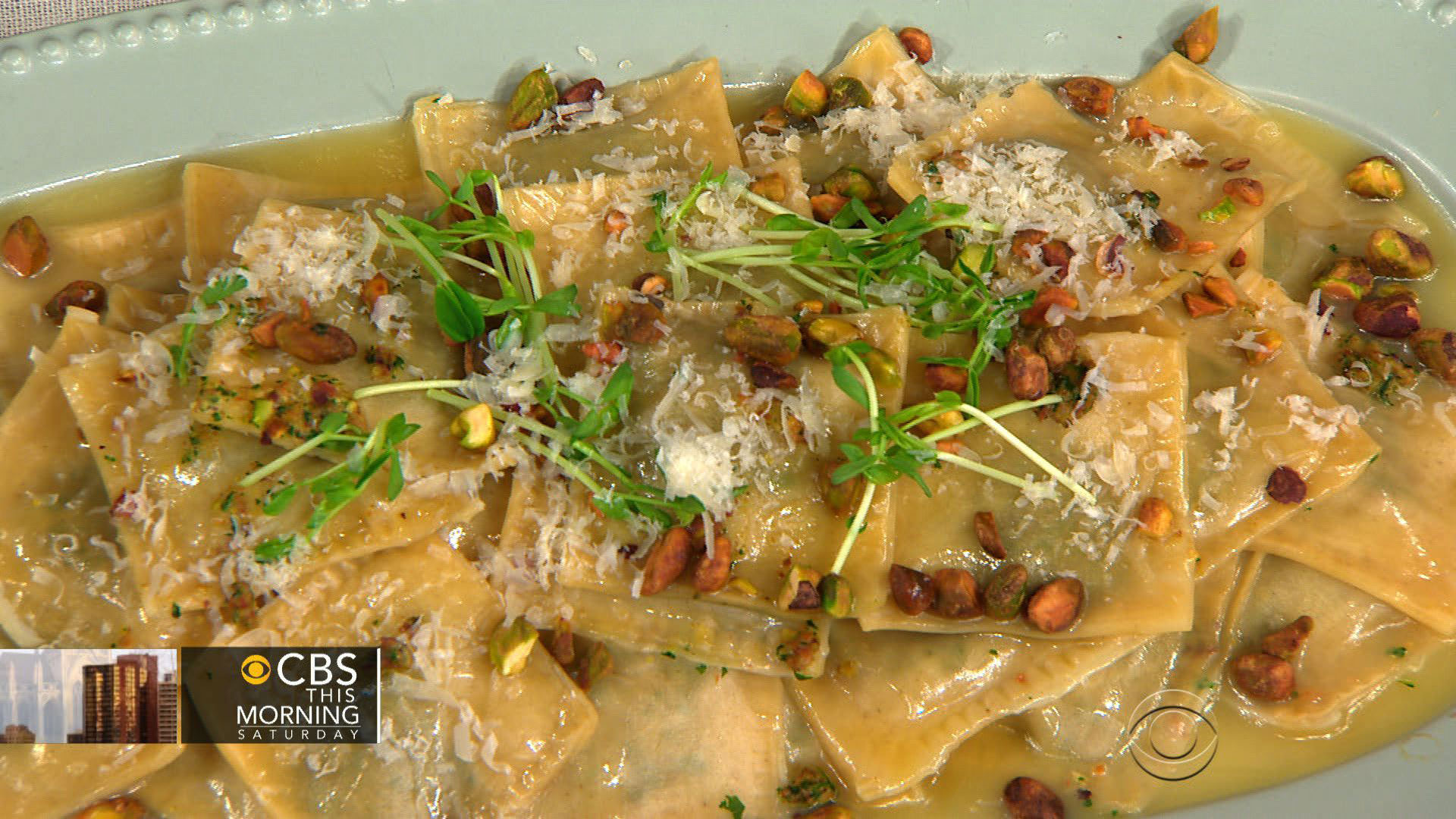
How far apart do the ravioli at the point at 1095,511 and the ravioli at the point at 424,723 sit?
1097 millimetres

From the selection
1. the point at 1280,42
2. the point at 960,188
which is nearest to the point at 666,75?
the point at 960,188

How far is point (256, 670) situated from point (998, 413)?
243 cm

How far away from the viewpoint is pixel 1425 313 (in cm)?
364

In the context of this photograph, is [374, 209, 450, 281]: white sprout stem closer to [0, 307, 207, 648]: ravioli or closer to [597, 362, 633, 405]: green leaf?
[597, 362, 633, 405]: green leaf

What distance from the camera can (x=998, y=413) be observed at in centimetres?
296

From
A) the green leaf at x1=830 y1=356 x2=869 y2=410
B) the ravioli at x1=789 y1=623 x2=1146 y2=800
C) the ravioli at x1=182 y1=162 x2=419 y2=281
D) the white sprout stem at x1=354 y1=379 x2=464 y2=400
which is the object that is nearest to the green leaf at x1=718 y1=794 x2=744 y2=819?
the ravioli at x1=789 y1=623 x2=1146 y2=800

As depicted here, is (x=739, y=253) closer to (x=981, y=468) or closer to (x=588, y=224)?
(x=588, y=224)

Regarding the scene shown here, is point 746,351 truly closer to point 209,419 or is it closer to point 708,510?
point 708,510

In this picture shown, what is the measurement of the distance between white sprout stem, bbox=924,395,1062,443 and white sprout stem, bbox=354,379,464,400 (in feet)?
4.90

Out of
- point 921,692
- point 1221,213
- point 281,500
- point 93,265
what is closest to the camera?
point 281,500

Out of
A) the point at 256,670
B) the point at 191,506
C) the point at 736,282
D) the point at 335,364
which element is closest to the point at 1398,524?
the point at 736,282

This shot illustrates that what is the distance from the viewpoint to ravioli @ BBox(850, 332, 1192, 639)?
2977mm

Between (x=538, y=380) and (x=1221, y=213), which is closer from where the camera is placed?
(x=538, y=380)

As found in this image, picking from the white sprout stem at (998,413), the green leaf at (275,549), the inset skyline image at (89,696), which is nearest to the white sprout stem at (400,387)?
the green leaf at (275,549)
